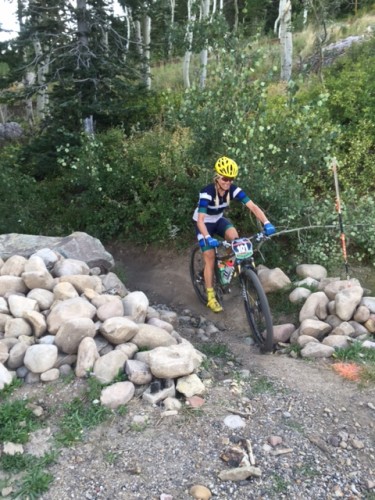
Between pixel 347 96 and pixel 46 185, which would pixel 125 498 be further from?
pixel 347 96

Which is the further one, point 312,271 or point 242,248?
point 312,271

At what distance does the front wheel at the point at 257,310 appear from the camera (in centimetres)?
514

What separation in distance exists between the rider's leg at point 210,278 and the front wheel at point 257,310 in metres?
0.71

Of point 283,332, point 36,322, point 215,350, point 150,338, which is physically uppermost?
point 36,322

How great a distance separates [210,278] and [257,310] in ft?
3.51

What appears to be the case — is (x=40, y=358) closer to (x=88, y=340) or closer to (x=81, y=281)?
(x=88, y=340)

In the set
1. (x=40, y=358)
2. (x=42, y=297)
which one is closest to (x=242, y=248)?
(x=42, y=297)

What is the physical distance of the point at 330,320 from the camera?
5.61 meters

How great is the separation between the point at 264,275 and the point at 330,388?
97.0 inches

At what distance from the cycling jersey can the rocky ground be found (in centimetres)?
215

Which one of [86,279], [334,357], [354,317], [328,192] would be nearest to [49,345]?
[86,279]

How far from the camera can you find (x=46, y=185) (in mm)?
9867

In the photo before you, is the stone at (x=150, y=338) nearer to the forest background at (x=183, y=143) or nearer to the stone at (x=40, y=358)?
the stone at (x=40, y=358)

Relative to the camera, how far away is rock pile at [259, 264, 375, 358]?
5.06 metres
